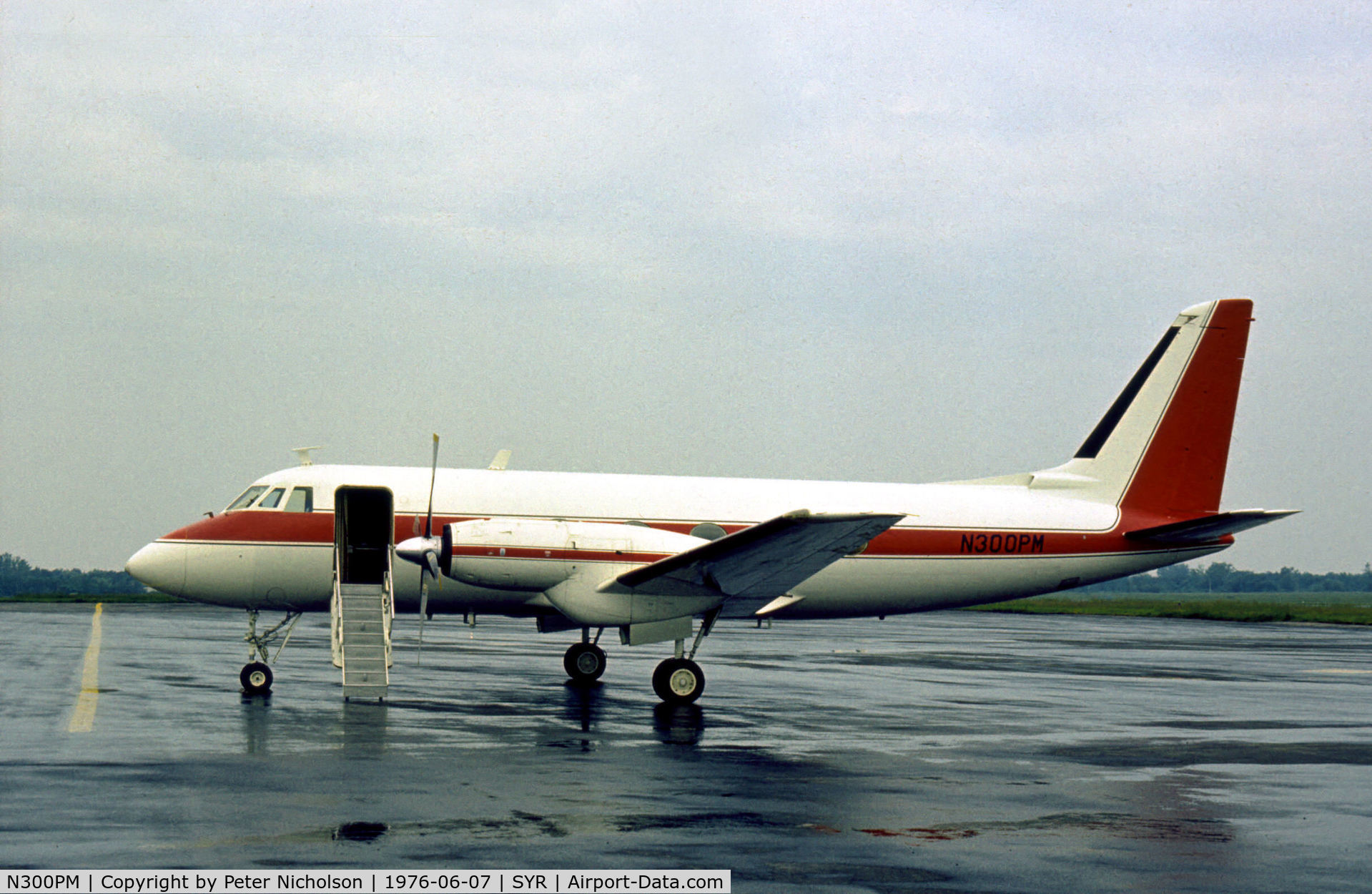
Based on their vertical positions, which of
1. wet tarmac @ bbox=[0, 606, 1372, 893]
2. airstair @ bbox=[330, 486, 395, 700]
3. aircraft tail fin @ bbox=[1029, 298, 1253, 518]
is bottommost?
wet tarmac @ bbox=[0, 606, 1372, 893]

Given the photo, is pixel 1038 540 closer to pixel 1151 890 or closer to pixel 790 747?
pixel 790 747

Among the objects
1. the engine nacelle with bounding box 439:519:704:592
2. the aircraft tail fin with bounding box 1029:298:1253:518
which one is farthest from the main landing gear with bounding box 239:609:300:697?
the aircraft tail fin with bounding box 1029:298:1253:518

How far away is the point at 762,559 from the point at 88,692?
9913 millimetres

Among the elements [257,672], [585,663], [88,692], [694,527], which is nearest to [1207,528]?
[694,527]

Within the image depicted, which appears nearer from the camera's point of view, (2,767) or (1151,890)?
(1151,890)

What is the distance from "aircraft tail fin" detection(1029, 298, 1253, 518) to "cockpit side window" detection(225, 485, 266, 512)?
13.9 meters

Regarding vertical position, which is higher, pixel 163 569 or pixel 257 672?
pixel 163 569

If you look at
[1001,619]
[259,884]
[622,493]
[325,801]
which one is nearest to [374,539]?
[622,493]

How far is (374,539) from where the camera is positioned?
21391 mm

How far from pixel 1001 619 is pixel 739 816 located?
52455 millimetres

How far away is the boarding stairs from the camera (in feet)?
58.0

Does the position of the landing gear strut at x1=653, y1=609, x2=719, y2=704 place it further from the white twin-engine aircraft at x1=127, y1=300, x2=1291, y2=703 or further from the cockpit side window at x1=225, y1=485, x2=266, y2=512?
the cockpit side window at x1=225, y1=485, x2=266, y2=512

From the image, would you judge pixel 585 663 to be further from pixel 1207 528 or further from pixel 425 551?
pixel 1207 528

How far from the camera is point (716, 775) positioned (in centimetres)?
1227
